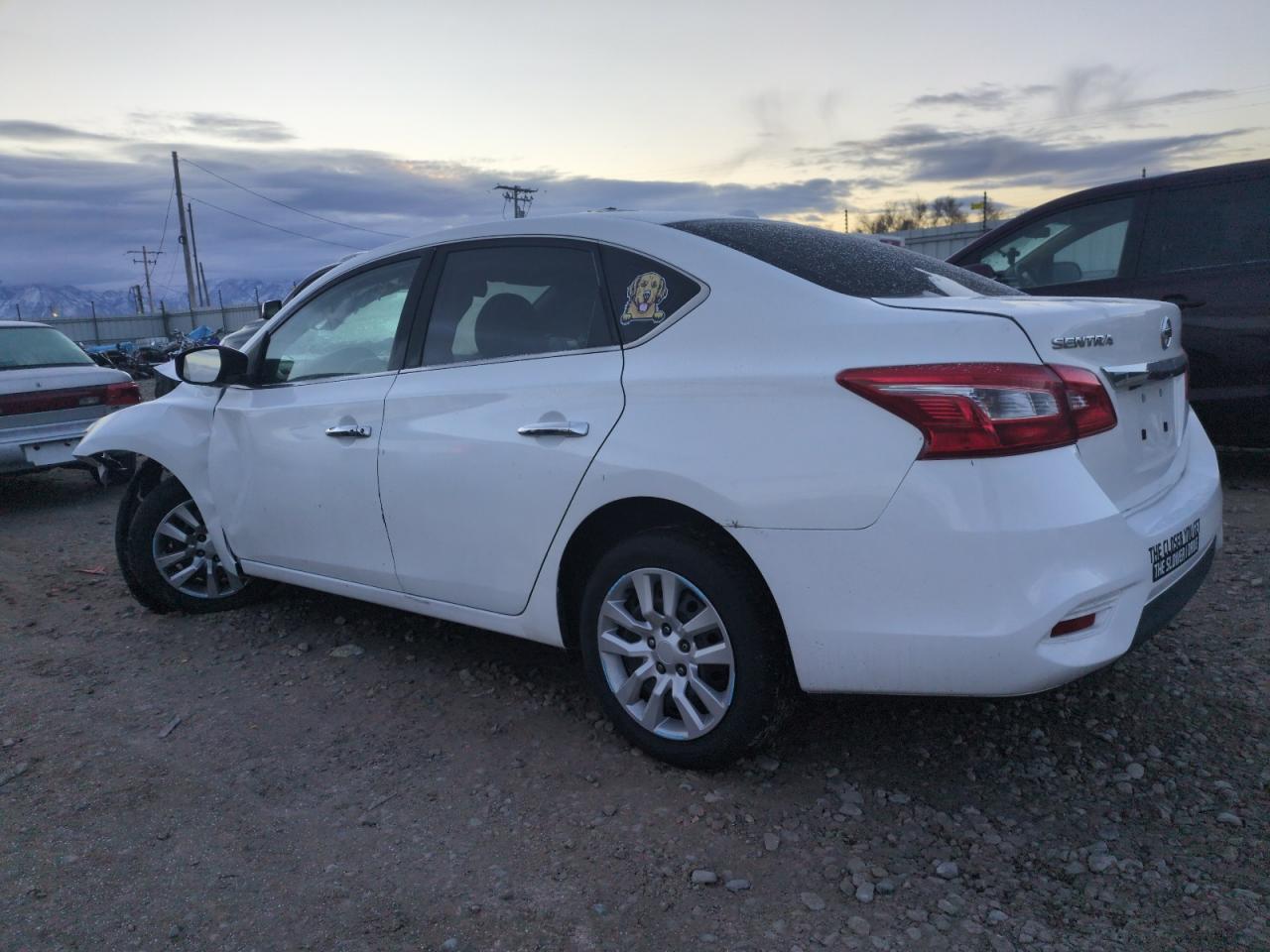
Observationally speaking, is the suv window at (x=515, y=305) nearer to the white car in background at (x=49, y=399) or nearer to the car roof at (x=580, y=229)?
the car roof at (x=580, y=229)

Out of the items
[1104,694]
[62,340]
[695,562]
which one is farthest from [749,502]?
[62,340]

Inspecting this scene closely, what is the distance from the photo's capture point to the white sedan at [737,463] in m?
2.47

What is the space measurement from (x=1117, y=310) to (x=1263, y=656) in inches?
65.3

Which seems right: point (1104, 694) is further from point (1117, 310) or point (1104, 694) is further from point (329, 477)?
point (329, 477)

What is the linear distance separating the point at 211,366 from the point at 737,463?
9.05 ft

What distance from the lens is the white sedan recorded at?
2469 mm

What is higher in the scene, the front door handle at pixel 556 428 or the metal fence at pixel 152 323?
the metal fence at pixel 152 323

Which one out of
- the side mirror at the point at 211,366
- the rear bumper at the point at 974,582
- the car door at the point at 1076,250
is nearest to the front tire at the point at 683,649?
the rear bumper at the point at 974,582

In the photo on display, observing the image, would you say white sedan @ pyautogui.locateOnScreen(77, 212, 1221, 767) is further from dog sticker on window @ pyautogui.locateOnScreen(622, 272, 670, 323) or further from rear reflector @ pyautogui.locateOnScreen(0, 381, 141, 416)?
rear reflector @ pyautogui.locateOnScreen(0, 381, 141, 416)

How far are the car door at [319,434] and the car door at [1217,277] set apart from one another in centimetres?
459

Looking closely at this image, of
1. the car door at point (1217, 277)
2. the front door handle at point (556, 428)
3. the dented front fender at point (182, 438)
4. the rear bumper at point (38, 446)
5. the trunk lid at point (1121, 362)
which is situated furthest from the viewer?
the rear bumper at point (38, 446)

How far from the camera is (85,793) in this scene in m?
3.17

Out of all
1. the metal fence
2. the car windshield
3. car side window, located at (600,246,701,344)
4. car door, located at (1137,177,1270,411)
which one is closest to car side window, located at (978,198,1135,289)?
car door, located at (1137,177,1270,411)

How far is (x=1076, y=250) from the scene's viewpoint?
6410 millimetres
